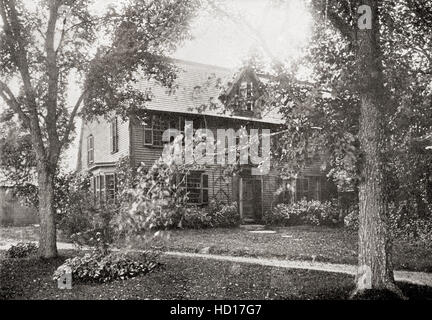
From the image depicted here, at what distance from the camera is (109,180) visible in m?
23.5

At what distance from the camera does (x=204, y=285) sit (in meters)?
7.80

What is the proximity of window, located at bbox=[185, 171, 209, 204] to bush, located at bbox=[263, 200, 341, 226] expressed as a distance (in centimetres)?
360

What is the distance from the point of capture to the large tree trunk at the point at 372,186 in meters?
7.14

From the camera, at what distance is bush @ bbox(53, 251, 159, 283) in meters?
8.44

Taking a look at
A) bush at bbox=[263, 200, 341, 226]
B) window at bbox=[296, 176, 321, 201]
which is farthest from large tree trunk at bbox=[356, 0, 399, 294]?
window at bbox=[296, 176, 321, 201]

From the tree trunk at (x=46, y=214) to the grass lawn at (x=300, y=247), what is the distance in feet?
9.30

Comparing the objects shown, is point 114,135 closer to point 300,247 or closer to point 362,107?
point 300,247

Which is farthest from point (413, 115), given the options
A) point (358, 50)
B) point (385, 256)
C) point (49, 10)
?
point (49, 10)

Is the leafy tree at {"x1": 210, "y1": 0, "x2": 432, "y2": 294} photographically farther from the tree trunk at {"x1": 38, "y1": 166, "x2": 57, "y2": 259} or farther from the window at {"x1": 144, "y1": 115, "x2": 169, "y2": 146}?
the window at {"x1": 144, "y1": 115, "x2": 169, "y2": 146}

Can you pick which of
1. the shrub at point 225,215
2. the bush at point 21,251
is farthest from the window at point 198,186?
the bush at point 21,251

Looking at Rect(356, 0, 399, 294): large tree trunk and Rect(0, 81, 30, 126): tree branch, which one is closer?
Rect(356, 0, 399, 294): large tree trunk

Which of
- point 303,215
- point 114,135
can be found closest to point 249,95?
point 114,135

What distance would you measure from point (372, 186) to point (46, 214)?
8705 millimetres
